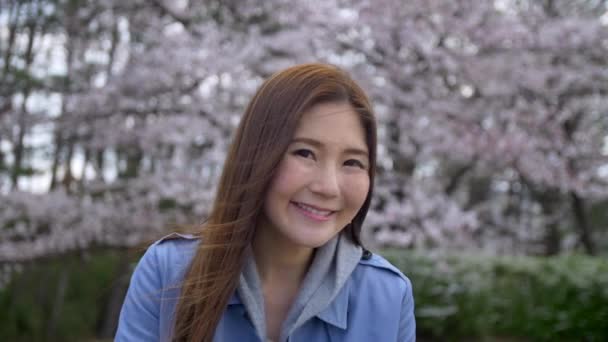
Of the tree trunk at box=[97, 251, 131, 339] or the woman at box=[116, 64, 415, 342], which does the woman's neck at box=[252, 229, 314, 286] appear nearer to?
the woman at box=[116, 64, 415, 342]

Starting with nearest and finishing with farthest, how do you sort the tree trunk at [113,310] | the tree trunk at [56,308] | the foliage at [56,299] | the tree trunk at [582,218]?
the foliage at [56,299] → the tree trunk at [56,308] → the tree trunk at [113,310] → the tree trunk at [582,218]

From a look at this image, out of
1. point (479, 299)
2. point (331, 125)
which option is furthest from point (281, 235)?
point (479, 299)

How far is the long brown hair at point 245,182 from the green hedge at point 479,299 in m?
4.55

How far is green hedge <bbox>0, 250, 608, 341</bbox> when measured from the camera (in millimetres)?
4953

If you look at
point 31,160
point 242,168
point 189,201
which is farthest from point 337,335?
point 31,160

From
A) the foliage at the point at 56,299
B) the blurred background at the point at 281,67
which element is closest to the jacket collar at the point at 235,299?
the blurred background at the point at 281,67

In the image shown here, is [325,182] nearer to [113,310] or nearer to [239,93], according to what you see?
[239,93]

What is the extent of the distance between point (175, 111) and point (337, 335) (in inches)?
160

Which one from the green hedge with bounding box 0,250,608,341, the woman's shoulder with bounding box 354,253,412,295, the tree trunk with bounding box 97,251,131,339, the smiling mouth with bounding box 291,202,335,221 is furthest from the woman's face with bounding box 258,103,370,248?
the tree trunk with bounding box 97,251,131,339

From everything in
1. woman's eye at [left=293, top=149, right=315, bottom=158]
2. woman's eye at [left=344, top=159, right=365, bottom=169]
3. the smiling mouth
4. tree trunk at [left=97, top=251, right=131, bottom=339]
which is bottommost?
tree trunk at [left=97, top=251, right=131, bottom=339]

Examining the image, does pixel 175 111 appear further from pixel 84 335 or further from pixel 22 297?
pixel 84 335

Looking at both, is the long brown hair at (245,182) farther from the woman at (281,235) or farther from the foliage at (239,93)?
the foliage at (239,93)

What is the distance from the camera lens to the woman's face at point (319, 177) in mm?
1107

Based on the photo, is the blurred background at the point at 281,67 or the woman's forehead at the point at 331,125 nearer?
the woman's forehead at the point at 331,125
